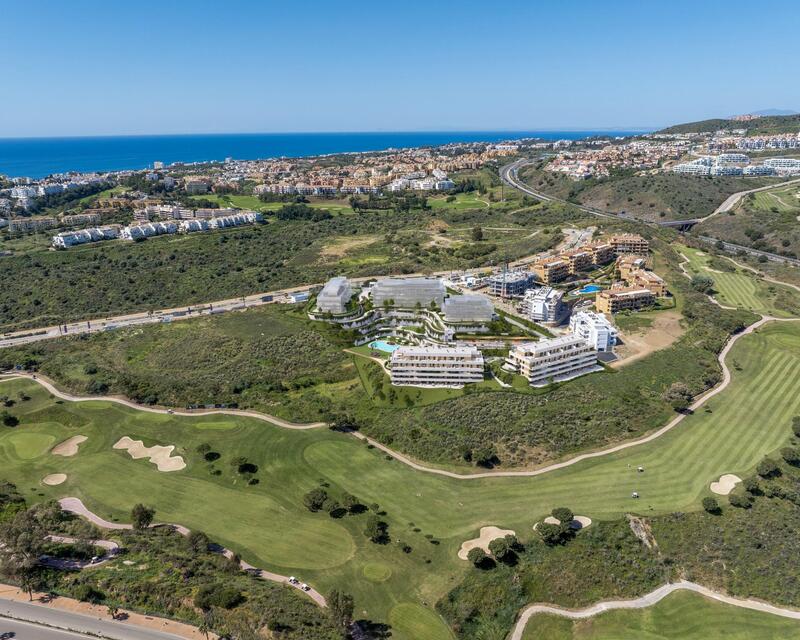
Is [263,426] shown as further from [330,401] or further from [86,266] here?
[86,266]

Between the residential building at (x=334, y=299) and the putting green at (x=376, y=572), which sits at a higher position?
the residential building at (x=334, y=299)

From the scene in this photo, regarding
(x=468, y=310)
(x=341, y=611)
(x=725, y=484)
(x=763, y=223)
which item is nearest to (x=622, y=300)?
(x=468, y=310)

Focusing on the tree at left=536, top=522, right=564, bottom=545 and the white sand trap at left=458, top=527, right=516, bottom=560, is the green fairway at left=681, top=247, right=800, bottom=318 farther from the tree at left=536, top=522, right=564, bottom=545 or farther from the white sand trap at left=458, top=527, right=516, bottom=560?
the white sand trap at left=458, top=527, right=516, bottom=560

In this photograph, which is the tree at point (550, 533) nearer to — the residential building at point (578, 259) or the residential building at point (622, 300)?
the residential building at point (622, 300)

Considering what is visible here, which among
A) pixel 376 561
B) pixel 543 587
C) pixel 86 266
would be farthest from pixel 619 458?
pixel 86 266

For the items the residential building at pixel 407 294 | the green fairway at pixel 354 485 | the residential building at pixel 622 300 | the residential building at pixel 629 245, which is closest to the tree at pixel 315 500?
the green fairway at pixel 354 485

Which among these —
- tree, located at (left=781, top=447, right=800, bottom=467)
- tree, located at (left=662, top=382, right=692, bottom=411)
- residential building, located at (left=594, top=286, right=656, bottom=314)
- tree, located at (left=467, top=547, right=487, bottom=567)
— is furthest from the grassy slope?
tree, located at (left=467, top=547, right=487, bottom=567)
